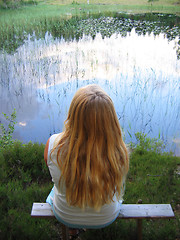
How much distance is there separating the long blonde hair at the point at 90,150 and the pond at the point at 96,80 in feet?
6.22

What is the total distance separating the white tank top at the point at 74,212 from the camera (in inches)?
57.6

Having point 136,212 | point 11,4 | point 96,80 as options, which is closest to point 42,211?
point 136,212

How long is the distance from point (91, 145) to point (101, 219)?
510 mm

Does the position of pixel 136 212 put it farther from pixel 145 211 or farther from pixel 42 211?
pixel 42 211

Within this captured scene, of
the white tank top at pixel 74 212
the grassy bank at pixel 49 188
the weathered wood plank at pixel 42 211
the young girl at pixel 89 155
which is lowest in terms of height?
the grassy bank at pixel 49 188

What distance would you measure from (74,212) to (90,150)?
0.44 m

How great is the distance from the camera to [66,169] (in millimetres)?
1353

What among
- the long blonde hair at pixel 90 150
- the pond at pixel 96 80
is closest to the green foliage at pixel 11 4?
the pond at pixel 96 80

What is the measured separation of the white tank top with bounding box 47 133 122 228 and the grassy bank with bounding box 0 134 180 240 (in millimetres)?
381

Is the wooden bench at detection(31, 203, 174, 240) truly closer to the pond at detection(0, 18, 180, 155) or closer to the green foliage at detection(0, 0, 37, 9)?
the pond at detection(0, 18, 180, 155)

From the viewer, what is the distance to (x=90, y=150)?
1330 millimetres

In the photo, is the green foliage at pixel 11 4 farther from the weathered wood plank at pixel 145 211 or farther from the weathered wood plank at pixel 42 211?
the weathered wood plank at pixel 145 211

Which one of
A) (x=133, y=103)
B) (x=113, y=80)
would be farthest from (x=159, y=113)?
(x=113, y=80)

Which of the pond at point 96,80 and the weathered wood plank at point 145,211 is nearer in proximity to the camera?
the weathered wood plank at point 145,211
